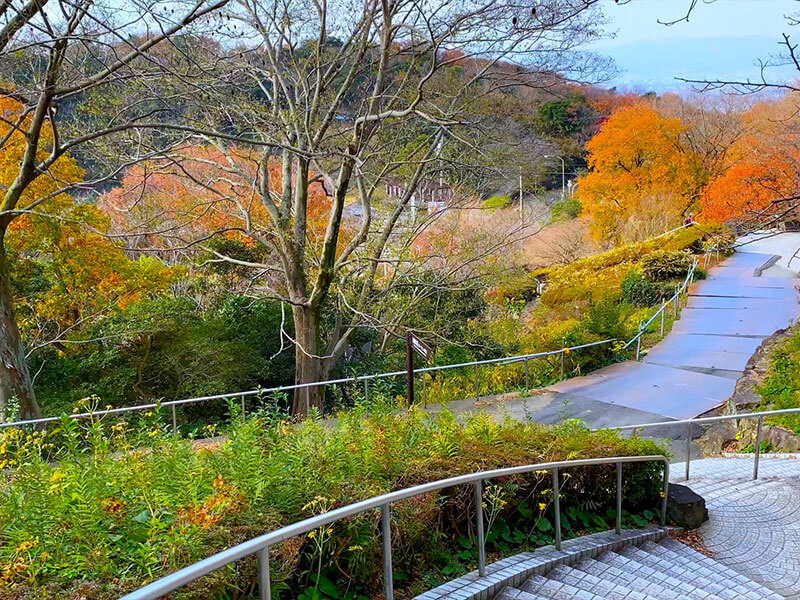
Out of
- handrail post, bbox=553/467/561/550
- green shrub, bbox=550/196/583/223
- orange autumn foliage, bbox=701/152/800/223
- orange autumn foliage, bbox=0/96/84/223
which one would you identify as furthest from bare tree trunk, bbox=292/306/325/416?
green shrub, bbox=550/196/583/223

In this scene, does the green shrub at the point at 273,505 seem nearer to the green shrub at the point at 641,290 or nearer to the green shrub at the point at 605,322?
the green shrub at the point at 605,322

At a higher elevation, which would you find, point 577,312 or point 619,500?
point 619,500

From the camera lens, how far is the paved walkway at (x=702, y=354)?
1257cm

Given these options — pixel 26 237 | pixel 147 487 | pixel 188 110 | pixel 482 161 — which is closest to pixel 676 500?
pixel 147 487

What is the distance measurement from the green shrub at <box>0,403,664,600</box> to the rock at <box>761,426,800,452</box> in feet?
19.8

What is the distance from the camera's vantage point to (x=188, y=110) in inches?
476

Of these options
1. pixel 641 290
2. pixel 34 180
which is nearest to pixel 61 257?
pixel 34 180

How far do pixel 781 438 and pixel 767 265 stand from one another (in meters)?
18.8

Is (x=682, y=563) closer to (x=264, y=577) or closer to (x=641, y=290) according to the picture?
(x=264, y=577)

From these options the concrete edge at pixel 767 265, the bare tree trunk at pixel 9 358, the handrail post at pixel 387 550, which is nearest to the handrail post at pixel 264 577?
the handrail post at pixel 387 550

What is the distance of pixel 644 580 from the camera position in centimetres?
437

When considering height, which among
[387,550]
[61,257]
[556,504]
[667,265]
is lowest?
[667,265]

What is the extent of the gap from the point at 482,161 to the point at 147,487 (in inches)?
431

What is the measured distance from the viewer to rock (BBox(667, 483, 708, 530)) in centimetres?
605
